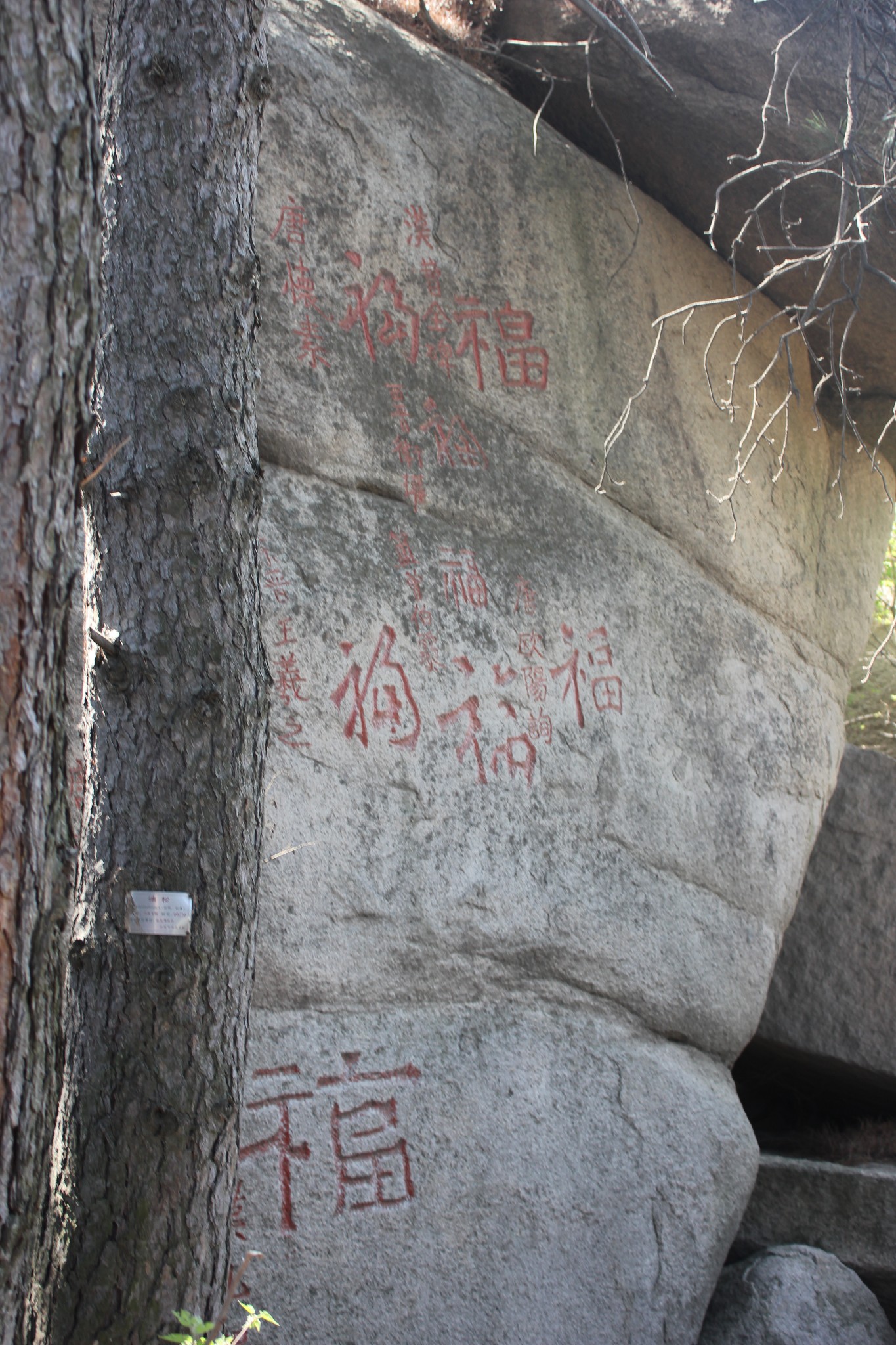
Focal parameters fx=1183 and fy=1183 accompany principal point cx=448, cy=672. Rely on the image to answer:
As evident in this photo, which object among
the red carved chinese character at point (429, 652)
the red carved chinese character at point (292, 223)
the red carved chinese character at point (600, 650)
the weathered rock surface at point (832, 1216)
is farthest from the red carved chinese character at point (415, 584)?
the weathered rock surface at point (832, 1216)

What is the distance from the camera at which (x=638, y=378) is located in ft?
14.8

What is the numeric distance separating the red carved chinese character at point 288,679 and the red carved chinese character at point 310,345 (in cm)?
94

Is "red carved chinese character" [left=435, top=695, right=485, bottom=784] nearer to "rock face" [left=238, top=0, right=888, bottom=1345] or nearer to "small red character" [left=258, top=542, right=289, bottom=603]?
"rock face" [left=238, top=0, right=888, bottom=1345]

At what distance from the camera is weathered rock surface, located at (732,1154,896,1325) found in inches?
168

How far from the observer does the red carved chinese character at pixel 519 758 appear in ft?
12.4

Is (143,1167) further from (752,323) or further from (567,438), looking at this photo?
(752,323)

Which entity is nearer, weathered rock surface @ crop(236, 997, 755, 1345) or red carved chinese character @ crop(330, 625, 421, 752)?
weathered rock surface @ crop(236, 997, 755, 1345)

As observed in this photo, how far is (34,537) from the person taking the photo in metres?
1.51

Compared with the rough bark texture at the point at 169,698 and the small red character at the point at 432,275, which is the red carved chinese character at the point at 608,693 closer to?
the small red character at the point at 432,275

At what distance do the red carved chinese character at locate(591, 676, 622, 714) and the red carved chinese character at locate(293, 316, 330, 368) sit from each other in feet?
4.53

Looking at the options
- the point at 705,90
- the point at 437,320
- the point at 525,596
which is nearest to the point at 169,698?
the point at 525,596

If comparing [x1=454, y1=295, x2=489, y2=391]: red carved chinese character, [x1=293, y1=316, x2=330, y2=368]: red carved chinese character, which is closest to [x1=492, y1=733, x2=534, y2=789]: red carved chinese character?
[x1=454, y1=295, x2=489, y2=391]: red carved chinese character

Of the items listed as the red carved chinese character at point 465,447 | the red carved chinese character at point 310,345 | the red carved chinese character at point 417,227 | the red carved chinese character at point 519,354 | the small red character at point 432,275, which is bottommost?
the red carved chinese character at point 465,447

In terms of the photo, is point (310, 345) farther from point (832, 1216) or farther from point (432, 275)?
point (832, 1216)
